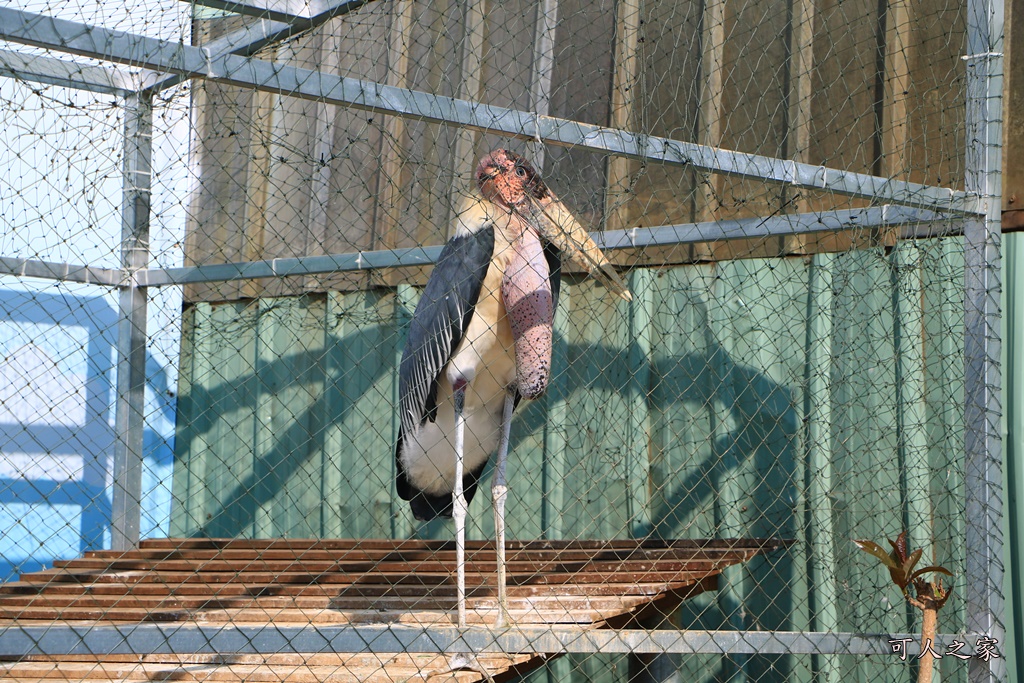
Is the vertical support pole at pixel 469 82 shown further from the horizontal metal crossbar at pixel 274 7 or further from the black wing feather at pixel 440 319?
the horizontal metal crossbar at pixel 274 7

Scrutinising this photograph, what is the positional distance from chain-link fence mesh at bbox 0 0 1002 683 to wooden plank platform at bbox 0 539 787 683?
0.02 meters

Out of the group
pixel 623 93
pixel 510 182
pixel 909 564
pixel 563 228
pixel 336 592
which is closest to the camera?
pixel 909 564

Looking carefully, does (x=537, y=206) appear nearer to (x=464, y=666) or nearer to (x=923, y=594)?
(x=464, y=666)

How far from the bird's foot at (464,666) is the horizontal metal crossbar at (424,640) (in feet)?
0.09

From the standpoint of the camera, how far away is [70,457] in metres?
5.09

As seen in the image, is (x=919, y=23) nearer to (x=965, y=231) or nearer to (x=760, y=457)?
(x=965, y=231)

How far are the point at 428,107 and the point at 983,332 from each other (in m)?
1.72

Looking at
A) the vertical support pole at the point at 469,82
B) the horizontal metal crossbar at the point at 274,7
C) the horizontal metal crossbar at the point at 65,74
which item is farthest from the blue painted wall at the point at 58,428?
the horizontal metal crossbar at the point at 274,7

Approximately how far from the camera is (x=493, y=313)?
11.2ft

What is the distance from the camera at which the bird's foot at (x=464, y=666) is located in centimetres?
280

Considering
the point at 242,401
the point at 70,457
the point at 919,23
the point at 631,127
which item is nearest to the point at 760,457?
the point at 631,127

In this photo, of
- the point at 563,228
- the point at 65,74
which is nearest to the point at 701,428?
the point at 563,228

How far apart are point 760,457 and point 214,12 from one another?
10.9ft

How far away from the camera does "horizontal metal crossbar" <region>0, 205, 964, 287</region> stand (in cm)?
332
